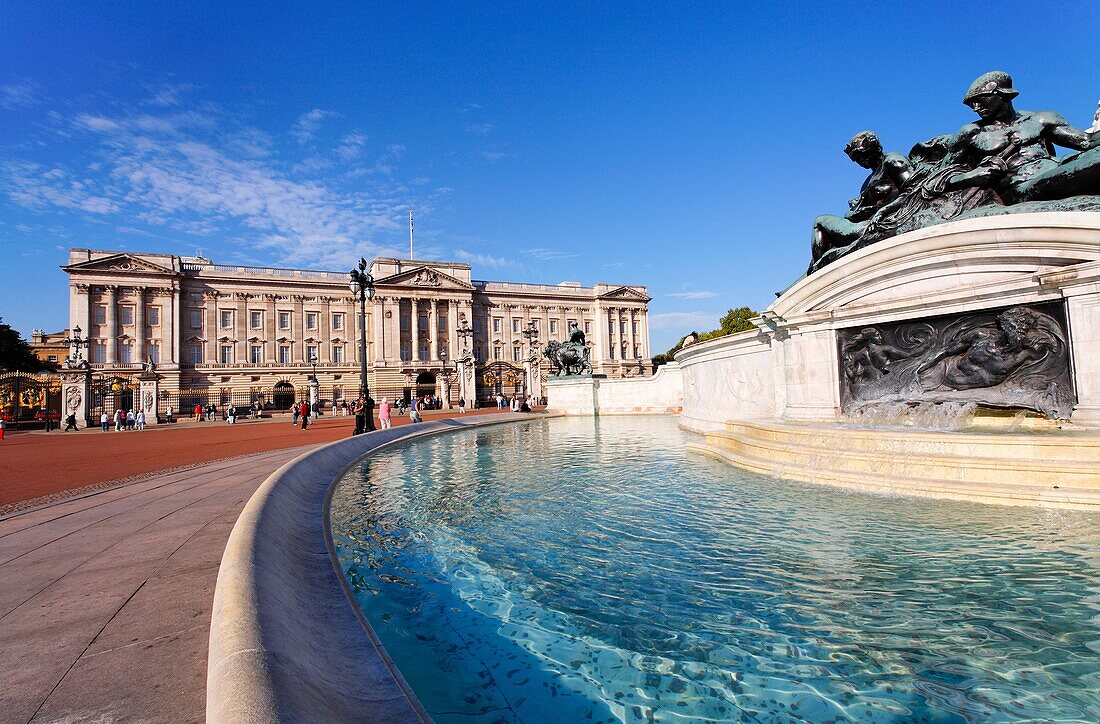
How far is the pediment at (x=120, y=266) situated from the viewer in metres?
50.0

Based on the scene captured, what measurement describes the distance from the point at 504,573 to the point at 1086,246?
808 centimetres

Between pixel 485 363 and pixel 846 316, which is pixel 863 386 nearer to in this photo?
pixel 846 316

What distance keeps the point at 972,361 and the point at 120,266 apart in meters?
65.2

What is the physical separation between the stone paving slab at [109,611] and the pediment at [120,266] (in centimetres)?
5824

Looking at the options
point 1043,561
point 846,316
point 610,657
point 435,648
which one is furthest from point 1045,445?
point 435,648

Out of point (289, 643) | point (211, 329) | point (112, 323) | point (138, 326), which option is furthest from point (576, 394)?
point (112, 323)

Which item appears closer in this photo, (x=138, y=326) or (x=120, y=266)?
(x=120, y=266)

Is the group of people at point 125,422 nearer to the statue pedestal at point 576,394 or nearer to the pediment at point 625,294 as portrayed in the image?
the statue pedestal at point 576,394

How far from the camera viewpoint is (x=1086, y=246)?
6.65 meters

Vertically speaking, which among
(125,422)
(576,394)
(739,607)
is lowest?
(739,607)

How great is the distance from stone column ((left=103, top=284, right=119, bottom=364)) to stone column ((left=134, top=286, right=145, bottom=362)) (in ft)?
4.83

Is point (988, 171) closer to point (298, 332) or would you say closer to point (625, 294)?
point (298, 332)

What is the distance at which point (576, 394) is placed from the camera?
88.5 ft

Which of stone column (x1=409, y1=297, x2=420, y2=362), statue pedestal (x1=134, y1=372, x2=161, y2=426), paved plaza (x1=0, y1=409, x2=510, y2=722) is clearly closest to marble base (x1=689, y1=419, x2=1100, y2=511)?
paved plaza (x1=0, y1=409, x2=510, y2=722)
